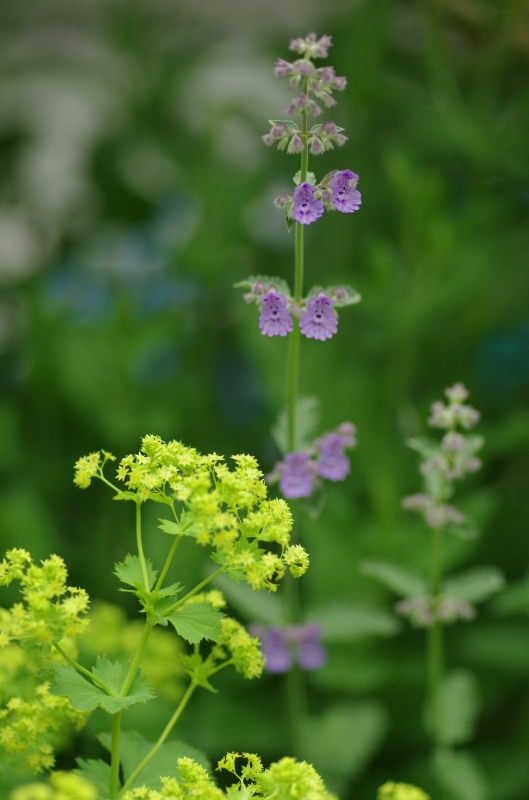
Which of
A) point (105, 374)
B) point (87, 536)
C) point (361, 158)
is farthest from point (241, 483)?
point (361, 158)

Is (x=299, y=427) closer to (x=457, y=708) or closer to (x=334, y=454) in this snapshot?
(x=334, y=454)

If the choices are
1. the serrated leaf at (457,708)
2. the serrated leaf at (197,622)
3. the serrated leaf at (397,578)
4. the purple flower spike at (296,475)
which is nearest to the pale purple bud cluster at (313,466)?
the purple flower spike at (296,475)

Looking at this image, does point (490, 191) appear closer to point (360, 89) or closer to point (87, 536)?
point (360, 89)

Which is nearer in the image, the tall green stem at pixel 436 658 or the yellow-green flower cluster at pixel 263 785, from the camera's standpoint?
the yellow-green flower cluster at pixel 263 785

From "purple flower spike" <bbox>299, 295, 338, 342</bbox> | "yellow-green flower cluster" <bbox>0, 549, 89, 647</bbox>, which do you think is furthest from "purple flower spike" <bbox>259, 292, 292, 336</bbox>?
"yellow-green flower cluster" <bbox>0, 549, 89, 647</bbox>

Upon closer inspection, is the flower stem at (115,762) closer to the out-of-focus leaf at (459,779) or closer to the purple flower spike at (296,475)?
the purple flower spike at (296,475)

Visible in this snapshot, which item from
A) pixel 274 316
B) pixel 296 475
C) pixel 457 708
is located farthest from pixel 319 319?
pixel 457 708
